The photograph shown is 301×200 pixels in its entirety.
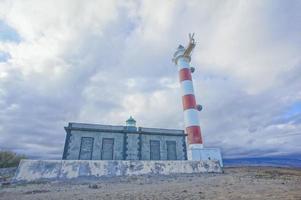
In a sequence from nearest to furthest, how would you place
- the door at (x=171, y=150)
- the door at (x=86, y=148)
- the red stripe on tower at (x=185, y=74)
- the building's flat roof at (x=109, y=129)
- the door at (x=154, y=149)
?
the door at (x=86, y=148) < the building's flat roof at (x=109, y=129) < the door at (x=154, y=149) < the door at (x=171, y=150) < the red stripe on tower at (x=185, y=74)

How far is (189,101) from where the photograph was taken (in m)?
21.3

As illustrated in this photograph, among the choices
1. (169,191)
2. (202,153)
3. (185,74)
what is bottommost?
(169,191)

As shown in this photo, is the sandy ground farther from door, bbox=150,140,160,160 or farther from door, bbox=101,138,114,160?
door, bbox=150,140,160,160

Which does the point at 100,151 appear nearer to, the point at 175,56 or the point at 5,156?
the point at 5,156

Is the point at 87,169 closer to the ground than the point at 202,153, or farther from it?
closer to the ground

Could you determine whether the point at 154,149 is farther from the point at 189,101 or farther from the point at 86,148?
the point at 189,101

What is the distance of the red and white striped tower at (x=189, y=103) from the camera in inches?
760

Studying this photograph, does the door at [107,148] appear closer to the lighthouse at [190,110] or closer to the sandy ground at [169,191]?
the lighthouse at [190,110]

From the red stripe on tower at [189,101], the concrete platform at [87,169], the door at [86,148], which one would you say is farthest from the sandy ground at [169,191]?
the red stripe on tower at [189,101]

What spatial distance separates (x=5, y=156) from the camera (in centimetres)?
2094

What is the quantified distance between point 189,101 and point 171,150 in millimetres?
6389

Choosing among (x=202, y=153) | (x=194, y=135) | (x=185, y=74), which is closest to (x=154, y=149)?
(x=194, y=135)

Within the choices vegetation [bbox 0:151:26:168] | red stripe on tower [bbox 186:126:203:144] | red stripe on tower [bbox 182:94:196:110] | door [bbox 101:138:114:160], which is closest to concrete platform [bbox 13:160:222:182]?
door [bbox 101:138:114:160]

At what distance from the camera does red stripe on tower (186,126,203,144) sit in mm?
19416
